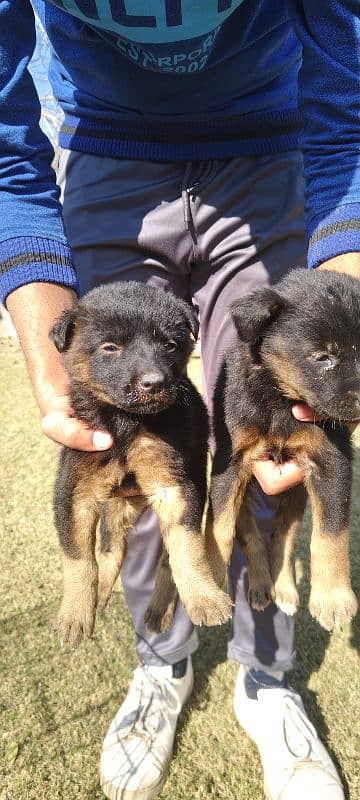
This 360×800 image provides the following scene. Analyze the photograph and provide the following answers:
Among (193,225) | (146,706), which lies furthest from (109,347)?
(146,706)

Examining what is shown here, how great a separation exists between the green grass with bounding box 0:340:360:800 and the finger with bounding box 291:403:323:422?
6.73ft

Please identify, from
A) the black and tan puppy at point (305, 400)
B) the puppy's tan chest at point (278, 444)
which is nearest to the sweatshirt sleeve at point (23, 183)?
the black and tan puppy at point (305, 400)

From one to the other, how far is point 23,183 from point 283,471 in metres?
1.67

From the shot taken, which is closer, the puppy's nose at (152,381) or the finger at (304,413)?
the puppy's nose at (152,381)

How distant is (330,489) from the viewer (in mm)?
2459

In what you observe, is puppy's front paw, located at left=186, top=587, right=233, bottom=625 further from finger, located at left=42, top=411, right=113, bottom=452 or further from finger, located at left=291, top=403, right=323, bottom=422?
finger, located at left=291, top=403, right=323, bottom=422

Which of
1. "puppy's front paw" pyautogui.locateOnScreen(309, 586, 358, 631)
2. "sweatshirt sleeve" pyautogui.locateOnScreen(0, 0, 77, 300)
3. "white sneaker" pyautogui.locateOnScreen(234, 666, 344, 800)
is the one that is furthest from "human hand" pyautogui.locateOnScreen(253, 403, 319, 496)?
"white sneaker" pyautogui.locateOnScreen(234, 666, 344, 800)

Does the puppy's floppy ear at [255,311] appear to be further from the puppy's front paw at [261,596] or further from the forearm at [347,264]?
the puppy's front paw at [261,596]

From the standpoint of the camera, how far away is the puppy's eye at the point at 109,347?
2.39m

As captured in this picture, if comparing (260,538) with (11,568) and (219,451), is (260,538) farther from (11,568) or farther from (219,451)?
(11,568)

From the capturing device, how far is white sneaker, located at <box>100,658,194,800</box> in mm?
3078

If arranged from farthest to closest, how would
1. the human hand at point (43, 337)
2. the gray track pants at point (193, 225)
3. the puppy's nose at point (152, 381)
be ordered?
the gray track pants at point (193, 225) < the human hand at point (43, 337) < the puppy's nose at point (152, 381)

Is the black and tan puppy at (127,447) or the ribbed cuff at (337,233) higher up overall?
the ribbed cuff at (337,233)

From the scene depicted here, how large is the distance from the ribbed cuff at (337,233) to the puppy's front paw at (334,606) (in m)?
1.39
